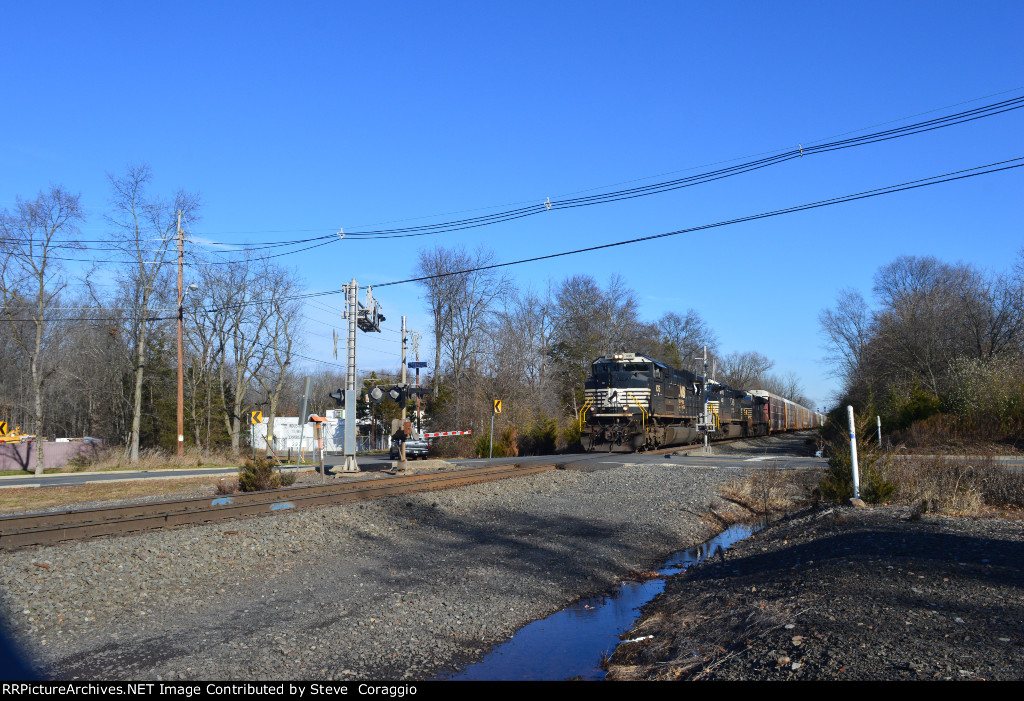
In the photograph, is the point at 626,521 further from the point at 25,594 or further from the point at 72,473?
the point at 72,473

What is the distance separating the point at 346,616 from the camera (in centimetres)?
628

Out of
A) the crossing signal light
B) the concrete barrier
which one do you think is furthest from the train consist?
the concrete barrier

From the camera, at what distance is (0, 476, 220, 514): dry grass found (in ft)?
50.6

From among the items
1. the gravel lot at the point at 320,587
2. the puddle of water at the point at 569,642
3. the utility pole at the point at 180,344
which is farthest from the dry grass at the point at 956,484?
the utility pole at the point at 180,344

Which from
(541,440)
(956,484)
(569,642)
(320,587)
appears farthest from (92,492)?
(541,440)

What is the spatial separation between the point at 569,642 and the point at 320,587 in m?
2.76

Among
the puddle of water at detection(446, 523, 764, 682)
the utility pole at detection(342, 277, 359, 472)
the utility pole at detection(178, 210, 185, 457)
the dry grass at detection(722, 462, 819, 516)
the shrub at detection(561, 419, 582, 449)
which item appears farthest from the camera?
the shrub at detection(561, 419, 582, 449)

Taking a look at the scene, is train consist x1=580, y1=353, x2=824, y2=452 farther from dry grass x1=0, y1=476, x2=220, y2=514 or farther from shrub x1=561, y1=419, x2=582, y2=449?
dry grass x1=0, y1=476, x2=220, y2=514

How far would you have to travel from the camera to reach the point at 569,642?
6.29 meters

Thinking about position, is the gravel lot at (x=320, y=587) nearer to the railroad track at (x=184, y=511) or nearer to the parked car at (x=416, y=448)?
the railroad track at (x=184, y=511)

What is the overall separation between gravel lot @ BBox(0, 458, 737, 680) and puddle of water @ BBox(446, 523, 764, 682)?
0.58 feet

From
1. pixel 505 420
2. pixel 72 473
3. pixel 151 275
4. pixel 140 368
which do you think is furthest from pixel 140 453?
pixel 505 420

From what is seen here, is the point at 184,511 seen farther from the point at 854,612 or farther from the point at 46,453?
the point at 46,453

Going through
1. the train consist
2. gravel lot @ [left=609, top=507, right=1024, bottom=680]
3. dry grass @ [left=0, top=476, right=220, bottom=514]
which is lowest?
dry grass @ [left=0, top=476, right=220, bottom=514]
